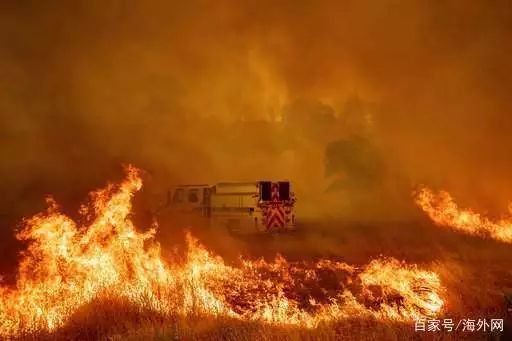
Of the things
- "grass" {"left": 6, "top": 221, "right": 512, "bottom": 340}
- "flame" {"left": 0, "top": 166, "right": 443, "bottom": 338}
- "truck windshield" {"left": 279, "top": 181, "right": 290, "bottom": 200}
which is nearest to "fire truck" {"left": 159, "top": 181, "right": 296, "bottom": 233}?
"truck windshield" {"left": 279, "top": 181, "right": 290, "bottom": 200}

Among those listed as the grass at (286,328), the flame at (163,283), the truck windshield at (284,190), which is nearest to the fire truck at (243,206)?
the truck windshield at (284,190)

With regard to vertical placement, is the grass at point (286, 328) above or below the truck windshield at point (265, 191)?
below

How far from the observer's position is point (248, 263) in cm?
1382

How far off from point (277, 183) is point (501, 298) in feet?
40.3

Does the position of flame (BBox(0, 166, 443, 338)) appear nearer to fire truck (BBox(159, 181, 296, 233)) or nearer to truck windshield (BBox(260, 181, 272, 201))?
fire truck (BBox(159, 181, 296, 233))

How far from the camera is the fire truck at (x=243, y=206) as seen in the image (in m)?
19.1

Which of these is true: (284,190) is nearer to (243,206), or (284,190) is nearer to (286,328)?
(243,206)

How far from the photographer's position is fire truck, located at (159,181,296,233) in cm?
1912

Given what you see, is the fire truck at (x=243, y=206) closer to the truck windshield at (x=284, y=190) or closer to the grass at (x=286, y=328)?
the truck windshield at (x=284, y=190)

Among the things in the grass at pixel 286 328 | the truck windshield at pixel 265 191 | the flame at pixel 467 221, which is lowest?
the grass at pixel 286 328

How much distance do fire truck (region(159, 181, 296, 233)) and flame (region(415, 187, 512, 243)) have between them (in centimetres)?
666

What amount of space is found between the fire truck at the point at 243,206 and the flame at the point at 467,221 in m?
6.66

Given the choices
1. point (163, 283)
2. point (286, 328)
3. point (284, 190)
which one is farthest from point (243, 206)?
point (286, 328)

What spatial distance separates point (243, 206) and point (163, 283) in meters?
9.76
